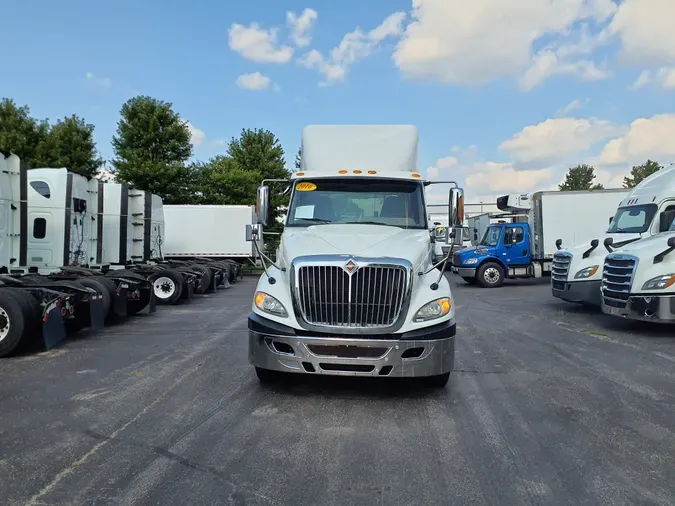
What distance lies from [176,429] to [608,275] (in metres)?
9.00

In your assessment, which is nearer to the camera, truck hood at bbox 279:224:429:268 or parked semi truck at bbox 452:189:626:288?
truck hood at bbox 279:224:429:268

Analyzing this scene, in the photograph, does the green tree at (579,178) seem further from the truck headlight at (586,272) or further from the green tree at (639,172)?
the truck headlight at (586,272)

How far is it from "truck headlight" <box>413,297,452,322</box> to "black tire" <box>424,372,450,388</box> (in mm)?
753

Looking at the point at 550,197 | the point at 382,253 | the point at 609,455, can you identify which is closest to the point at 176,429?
the point at 382,253

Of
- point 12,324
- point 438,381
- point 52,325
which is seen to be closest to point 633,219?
point 438,381

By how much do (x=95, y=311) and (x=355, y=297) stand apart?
582cm

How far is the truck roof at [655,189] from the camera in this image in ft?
39.8

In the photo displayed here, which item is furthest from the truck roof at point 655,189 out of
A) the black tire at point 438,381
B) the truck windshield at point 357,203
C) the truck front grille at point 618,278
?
the black tire at point 438,381

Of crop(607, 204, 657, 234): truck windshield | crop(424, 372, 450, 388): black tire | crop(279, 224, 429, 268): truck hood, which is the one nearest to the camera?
crop(279, 224, 429, 268): truck hood

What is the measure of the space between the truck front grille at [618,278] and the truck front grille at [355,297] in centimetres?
655

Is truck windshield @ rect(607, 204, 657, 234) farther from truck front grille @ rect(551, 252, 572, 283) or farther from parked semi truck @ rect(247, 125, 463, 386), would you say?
parked semi truck @ rect(247, 125, 463, 386)

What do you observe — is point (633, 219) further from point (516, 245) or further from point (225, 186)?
point (225, 186)

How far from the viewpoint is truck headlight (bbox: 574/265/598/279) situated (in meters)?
12.2

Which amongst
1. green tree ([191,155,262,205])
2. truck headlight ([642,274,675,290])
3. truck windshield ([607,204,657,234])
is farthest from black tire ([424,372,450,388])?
green tree ([191,155,262,205])
